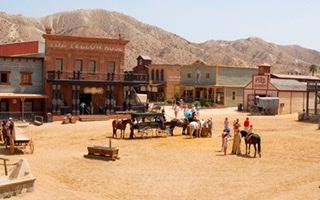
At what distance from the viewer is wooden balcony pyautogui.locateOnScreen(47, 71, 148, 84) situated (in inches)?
1754

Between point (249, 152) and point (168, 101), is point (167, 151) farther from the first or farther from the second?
point (168, 101)

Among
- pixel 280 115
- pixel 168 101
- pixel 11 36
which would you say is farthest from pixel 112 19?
pixel 280 115

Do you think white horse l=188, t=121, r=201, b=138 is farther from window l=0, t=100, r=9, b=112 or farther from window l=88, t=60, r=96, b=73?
window l=0, t=100, r=9, b=112

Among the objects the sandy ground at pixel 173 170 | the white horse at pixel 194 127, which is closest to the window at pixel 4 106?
the sandy ground at pixel 173 170

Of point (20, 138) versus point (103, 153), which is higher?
point (20, 138)

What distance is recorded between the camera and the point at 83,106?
45.8 m

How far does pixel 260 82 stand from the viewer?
57.2m

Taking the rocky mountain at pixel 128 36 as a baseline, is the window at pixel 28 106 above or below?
below

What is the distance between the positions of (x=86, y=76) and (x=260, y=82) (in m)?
20.4

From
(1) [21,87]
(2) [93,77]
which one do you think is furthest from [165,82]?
(1) [21,87]

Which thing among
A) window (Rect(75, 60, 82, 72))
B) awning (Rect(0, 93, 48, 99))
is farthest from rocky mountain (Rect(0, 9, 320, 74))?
awning (Rect(0, 93, 48, 99))

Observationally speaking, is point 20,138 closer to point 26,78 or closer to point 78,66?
point 26,78

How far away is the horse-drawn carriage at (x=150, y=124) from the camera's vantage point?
3361 cm

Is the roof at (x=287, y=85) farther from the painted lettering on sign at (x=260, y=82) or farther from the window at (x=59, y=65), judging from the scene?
the window at (x=59, y=65)
